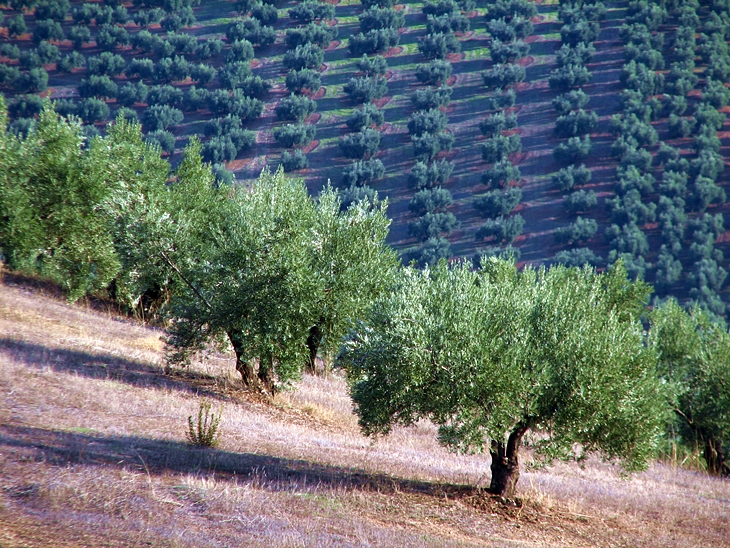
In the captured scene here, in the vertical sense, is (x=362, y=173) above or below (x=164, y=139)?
below

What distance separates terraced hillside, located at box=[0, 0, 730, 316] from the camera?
323 ft

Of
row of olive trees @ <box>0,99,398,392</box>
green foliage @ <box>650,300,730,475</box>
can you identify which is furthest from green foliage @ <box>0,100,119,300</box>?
green foliage @ <box>650,300,730,475</box>

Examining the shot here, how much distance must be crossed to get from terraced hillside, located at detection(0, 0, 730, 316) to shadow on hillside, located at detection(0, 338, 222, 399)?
2731 inches

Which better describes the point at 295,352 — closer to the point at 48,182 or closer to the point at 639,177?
the point at 48,182

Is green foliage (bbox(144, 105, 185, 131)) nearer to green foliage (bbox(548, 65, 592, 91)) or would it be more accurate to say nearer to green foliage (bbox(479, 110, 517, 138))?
green foliage (bbox(479, 110, 517, 138))

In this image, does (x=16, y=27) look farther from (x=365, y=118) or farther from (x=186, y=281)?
(x=186, y=281)

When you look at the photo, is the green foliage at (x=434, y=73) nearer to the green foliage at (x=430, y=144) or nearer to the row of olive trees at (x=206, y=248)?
the green foliage at (x=430, y=144)

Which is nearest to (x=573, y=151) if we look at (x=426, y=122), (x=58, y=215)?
(x=426, y=122)

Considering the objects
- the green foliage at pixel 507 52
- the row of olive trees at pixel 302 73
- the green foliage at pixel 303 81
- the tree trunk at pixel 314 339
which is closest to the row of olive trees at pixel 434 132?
the green foliage at pixel 507 52

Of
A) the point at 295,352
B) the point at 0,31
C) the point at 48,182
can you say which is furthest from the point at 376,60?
the point at 295,352

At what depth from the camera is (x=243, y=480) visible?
1338 centimetres

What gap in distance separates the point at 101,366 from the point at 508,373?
14.1m

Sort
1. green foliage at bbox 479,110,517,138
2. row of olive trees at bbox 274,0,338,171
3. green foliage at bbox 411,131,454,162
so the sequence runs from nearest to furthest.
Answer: green foliage at bbox 411,131,454,162
row of olive trees at bbox 274,0,338,171
green foliage at bbox 479,110,517,138

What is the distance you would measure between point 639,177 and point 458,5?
239 ft
